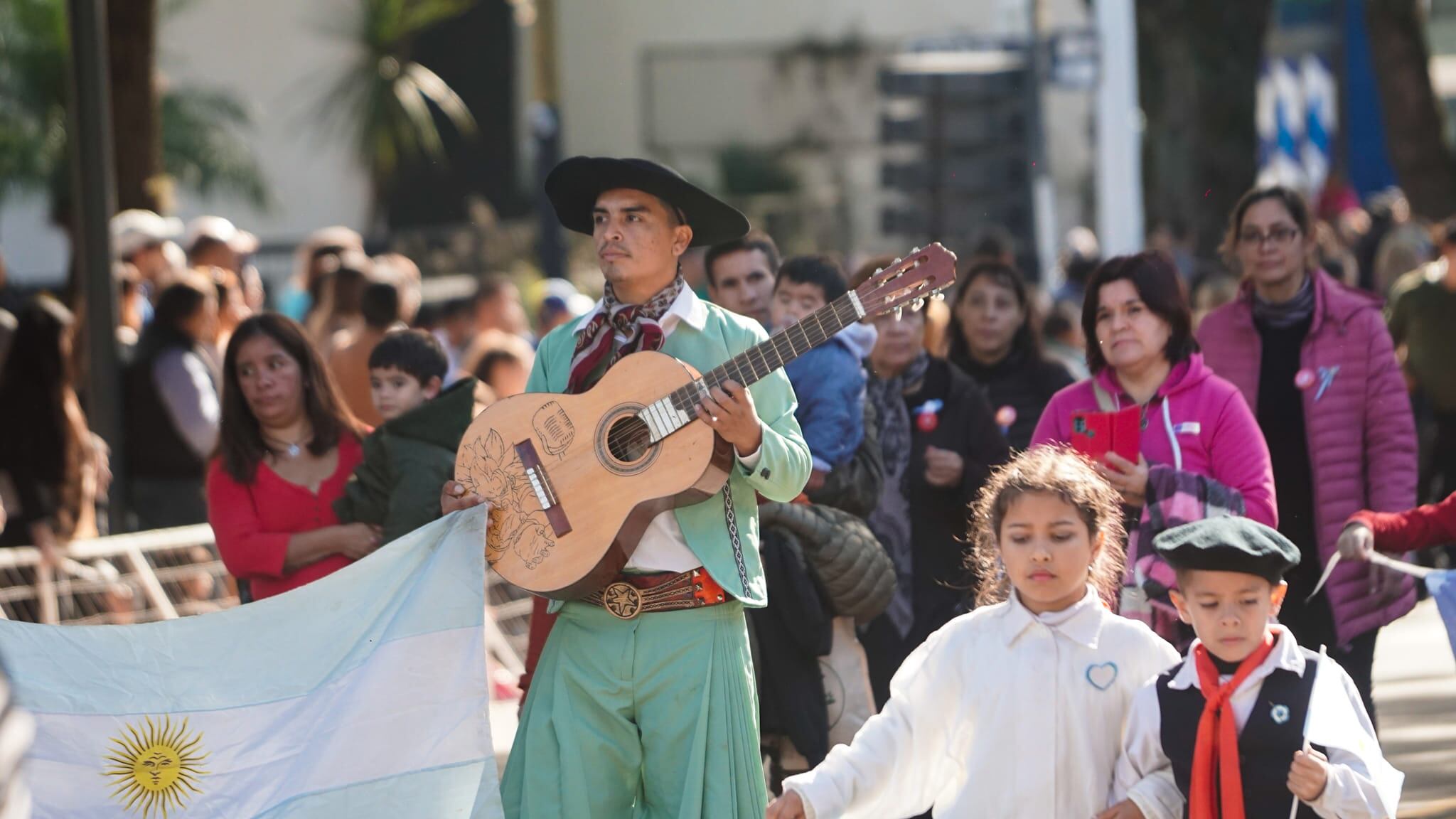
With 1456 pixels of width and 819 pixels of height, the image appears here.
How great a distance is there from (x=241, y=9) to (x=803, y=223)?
10393 millimetres

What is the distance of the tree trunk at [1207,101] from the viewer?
17938 mm

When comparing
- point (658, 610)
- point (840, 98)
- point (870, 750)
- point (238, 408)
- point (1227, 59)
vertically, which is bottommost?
point (870, 750)

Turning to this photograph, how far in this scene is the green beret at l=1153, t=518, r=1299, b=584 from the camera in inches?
175

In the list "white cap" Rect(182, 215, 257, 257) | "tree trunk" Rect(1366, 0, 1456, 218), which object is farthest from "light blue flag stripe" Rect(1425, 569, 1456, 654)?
"tree trunk" Rect(1366, 0, 1456, 218)

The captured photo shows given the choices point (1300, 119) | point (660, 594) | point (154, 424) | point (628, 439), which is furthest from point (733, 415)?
point (1300, 119)

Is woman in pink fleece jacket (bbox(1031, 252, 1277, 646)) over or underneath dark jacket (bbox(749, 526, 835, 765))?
over

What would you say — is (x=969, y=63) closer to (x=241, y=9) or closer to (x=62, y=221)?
(x=62, y=221)

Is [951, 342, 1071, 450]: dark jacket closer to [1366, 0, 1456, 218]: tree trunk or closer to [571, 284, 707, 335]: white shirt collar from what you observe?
[571, 284, 707, 335]: white shirt collar

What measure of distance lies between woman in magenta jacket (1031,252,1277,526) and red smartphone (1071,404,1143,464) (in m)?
0.03

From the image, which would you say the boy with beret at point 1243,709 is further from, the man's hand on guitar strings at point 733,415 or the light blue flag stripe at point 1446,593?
the man's hand on guitar strings at point 733,415

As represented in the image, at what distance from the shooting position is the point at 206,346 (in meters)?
9.98

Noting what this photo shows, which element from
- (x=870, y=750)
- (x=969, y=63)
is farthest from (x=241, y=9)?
(x=870, y=750)

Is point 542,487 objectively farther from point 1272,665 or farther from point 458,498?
point 1272,665

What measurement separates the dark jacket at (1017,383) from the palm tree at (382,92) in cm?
2665
